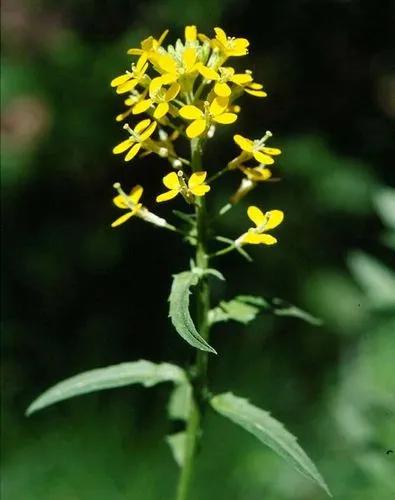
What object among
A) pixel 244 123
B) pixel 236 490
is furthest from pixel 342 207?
pixel 236 490

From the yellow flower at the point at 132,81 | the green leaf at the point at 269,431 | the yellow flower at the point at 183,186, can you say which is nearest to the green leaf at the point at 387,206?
the green leaf at the point at 269,431

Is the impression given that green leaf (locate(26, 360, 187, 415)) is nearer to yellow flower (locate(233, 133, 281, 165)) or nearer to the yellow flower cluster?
the yellow flower cluster

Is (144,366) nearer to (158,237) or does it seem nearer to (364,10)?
(158,237)

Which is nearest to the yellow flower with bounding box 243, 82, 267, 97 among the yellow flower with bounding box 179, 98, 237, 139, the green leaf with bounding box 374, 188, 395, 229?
the yellow flower with bounding box 179, 98, 237, 139

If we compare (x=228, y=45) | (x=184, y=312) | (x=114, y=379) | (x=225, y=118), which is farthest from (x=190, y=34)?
Answer: (x=114, y=379)

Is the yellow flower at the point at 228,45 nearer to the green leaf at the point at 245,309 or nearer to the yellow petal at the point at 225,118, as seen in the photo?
the yellow petal at the point at 225,118

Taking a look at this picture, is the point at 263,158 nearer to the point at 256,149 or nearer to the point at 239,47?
the point at 256,149
